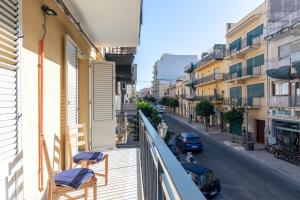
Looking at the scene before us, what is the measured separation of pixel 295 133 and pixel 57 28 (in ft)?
53.2

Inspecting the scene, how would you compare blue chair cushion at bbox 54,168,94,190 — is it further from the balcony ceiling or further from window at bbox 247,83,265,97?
window at bbox 247,83,265,97

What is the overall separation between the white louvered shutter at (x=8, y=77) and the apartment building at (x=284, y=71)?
49.2ft

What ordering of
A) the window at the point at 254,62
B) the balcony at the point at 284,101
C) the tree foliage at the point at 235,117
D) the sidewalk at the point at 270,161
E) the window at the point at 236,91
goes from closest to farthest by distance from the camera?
the sidewalk at the point at 270,161
the balcony at the point at 284,101
the window at the point at 254,62
the tree foliage at the point at 235,117
the window at the point at 236,91

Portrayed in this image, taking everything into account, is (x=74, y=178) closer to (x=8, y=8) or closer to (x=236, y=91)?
(x=8, y=8)

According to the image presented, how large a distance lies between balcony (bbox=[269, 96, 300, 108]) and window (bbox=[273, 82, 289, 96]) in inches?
12.8

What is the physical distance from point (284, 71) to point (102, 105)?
42.6 feet

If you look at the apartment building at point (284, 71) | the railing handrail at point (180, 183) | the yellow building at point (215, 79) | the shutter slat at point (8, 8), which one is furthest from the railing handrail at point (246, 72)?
the railing handrail at point (180, 183)

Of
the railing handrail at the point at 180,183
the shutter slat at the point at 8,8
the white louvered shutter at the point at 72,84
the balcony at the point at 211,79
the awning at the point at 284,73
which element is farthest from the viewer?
the balcony at the point at 211,79

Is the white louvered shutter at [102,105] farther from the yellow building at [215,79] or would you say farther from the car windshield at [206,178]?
the yellow building at [215,79]

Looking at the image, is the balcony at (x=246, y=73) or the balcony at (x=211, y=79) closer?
the balcony at (x=246, y=73)

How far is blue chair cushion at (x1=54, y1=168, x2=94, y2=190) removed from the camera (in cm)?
304

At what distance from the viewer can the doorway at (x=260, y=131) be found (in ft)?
69.0

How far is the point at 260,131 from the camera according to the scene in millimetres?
21484

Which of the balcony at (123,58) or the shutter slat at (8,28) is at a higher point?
the balcony at (123,58)
